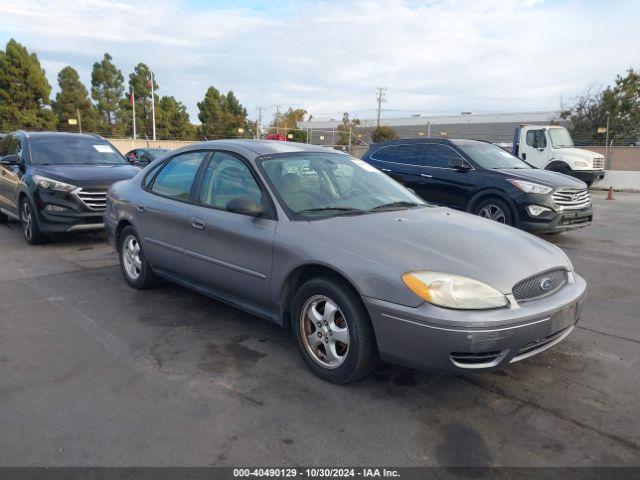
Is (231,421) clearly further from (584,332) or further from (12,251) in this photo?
(12,251)

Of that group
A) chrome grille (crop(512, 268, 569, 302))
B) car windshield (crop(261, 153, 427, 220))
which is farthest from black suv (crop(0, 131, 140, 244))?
chrome grille (crop(512, 268, 569, 302))

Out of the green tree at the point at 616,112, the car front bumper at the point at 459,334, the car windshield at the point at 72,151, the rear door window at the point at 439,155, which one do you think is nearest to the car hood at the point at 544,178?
the rear door window at the point at 439,155

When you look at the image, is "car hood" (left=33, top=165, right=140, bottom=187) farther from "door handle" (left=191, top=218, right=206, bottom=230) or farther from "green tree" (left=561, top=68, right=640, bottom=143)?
"green tree" (left=561, top=68, right=640, bottom=143)

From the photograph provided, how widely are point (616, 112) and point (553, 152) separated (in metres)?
29.0

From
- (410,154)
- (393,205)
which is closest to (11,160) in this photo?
(410,154)

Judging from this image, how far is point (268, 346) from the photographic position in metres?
4.04

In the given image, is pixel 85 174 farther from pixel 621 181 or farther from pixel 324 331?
pixel 621 181

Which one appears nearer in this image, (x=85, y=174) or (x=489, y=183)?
(x=85, y=174)

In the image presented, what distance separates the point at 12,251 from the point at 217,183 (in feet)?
15.4

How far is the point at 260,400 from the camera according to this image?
3.19 m

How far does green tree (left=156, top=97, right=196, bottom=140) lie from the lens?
164ft

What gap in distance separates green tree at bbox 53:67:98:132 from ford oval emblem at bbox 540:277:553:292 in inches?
1723

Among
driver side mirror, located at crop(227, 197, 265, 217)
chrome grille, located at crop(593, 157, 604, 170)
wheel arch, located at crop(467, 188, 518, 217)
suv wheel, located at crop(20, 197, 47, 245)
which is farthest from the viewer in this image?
chrome grille, located at crop(593, 157, 604, 170)

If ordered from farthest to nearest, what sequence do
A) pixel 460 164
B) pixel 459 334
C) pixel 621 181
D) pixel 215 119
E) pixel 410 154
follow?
pixel 215 119 → pixel 621 181 → pixel 410 154 → pixel 460 164 → pixel 459 334
